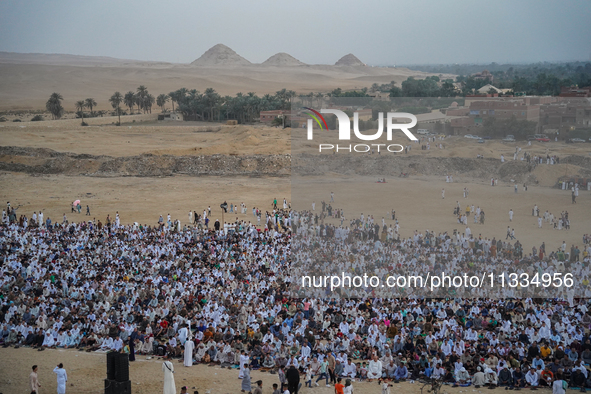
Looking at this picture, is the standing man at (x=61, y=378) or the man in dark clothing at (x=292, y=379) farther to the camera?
the standing man at (x=61, y=378)

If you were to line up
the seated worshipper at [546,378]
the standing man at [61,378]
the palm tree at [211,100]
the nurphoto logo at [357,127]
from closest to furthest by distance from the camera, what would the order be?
the standing man at [61,378] < the seated worshipper at [546,378] < the nurphoto logo at [357,127] < the palm tree at [211,100]

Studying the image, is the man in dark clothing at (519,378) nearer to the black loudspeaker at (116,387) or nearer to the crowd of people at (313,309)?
the crowd of people at (313,309)

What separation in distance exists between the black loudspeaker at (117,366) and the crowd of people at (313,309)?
3.12 meters

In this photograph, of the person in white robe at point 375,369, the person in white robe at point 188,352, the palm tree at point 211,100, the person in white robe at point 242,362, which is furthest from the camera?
the palm tree at point 211,100

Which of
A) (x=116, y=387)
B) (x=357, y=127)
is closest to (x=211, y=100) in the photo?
(x=357, y=127)

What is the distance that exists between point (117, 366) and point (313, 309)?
743 cm

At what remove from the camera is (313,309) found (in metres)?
18.1

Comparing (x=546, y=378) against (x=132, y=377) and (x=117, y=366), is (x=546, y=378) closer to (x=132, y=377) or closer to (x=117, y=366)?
(x=117, y=366)

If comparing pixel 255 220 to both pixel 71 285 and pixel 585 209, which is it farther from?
pixel 585 209

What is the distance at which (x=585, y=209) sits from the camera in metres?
20.1

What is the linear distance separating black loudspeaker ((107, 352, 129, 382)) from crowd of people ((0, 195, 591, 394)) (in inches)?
123

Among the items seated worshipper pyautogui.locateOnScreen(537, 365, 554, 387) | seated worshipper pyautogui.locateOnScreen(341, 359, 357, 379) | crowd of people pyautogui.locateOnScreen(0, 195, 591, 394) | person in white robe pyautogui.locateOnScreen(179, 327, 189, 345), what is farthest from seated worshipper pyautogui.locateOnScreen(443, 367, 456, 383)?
person in white robe pyautogui.locateOnScreen(179, 327, 189, 345)

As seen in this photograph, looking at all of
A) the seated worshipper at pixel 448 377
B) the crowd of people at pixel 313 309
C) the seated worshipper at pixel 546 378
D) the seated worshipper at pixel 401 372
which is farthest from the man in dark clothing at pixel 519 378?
the seated worshipper at pixel 401 372

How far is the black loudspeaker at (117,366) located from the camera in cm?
1195
